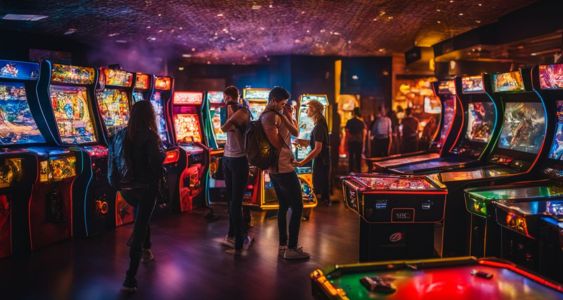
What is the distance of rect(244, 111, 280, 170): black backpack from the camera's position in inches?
158

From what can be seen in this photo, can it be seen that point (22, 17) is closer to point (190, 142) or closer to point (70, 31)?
point (70, 31)

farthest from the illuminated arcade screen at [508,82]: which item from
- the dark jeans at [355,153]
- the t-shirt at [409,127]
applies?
the t-shirt at [409,127]

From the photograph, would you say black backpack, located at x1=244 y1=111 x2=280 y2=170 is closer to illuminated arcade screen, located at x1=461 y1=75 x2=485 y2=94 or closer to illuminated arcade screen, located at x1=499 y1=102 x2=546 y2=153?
illuminated arcade screen, located at x1=499 y1=102 x2=546 y2=153

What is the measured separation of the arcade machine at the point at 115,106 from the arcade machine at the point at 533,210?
3455mm

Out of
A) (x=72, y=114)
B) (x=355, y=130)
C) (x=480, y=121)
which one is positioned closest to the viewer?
(x=72, y=114)

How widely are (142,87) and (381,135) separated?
16.9 feet

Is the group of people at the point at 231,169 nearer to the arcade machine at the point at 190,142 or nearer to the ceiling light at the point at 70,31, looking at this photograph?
the arcade machine at the point at 190,142

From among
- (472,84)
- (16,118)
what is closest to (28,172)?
(16,118)

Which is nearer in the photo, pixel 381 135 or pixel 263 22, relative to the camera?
pixel 263 22

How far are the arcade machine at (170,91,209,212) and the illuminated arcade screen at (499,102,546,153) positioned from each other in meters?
3.43

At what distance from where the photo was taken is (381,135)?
9531 millimetres

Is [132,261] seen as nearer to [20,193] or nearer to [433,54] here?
[20,193]

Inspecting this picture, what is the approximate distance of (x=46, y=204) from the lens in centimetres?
452

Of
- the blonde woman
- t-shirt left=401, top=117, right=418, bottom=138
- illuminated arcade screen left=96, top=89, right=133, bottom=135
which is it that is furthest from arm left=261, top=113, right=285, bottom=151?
t-shirt left=401, top=117, right=418, bottom=138
